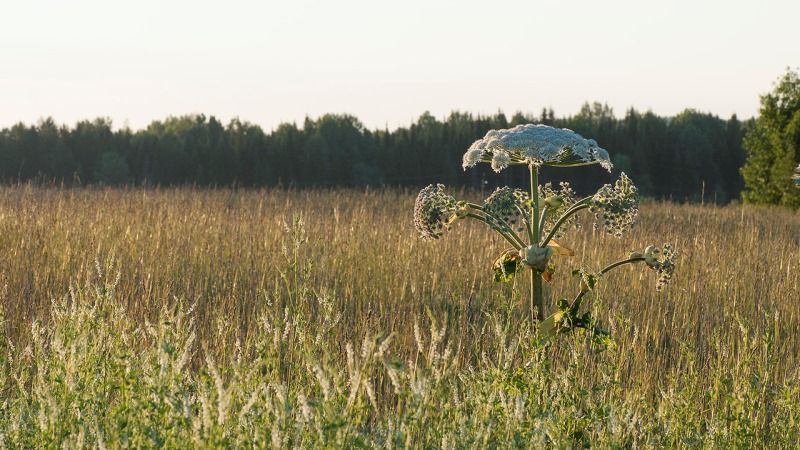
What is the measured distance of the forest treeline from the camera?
4325cm

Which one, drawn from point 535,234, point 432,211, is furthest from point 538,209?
point 432,211

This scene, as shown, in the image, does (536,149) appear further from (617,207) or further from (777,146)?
(777,146)

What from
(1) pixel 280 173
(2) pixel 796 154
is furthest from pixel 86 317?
(1) pixel 280 173

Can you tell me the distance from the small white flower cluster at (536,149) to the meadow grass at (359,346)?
590 mm

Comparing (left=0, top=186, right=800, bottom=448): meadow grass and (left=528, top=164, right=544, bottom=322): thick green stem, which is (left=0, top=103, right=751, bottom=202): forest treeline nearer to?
(left=0, top=186, right=800, bottom=448): meadow grass

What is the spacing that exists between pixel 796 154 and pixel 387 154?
2603cm

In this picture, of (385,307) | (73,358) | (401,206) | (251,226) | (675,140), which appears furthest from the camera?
(675,140)

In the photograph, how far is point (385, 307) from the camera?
19.5 feet

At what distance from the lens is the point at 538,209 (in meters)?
3.54

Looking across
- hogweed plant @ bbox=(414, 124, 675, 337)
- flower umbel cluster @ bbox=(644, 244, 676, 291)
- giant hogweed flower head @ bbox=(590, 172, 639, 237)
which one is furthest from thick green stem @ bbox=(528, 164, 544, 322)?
flower umbel cluster @ bbox=(644, 244, 676, 291)

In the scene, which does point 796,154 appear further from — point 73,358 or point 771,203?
point 73,358

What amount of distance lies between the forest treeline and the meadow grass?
1244 inches

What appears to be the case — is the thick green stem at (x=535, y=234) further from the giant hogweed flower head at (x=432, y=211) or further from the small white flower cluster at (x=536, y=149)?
the giant hogweed flower head at (x=432, y=211)

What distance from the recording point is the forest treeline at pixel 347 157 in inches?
1703
